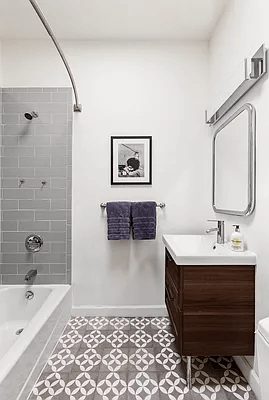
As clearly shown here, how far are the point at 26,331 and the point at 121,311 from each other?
1.10 meters

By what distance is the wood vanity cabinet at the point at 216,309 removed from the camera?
1618mm

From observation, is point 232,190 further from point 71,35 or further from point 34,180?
point 71,35

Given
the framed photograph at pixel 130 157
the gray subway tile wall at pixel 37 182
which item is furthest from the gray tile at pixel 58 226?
the framed photograph at pixel 130 157

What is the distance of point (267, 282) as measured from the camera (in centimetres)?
150

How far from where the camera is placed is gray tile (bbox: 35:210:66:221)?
259 cm

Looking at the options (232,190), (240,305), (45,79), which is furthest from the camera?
(45,79)

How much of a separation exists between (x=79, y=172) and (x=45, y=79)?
934 millimetres

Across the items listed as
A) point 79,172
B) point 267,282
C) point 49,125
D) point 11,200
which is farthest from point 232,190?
point 11,200

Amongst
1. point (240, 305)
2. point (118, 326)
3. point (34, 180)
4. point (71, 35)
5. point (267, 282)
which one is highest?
point (71, 35)

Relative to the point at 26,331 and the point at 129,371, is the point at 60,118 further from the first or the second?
the point at 129,371

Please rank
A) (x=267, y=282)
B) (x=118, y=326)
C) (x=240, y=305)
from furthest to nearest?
(x=118, y=326) → (x=240, y=305) → (x=267, y=282)

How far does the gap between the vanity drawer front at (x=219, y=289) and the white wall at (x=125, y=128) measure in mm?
1015

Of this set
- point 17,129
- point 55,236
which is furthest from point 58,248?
point 17,129

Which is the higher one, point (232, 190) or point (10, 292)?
point (232, 190)
